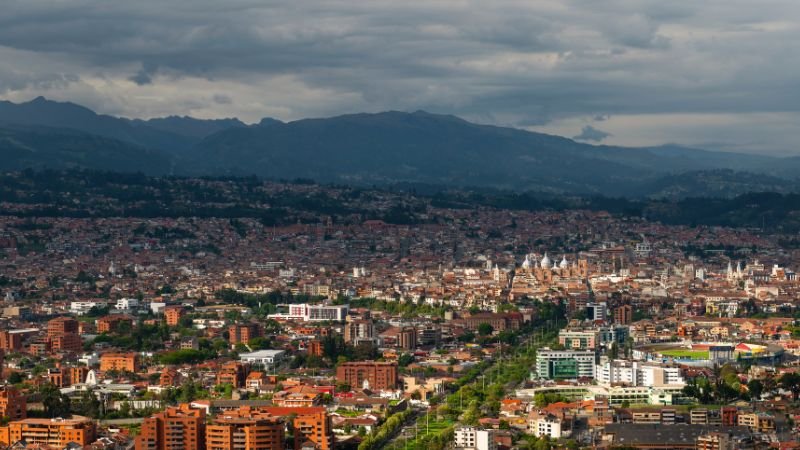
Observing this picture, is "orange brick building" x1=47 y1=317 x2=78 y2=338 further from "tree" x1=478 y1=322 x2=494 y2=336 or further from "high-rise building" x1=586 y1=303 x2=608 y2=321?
"high-rise building" x1=586 y1=303 x2=608 y2=321

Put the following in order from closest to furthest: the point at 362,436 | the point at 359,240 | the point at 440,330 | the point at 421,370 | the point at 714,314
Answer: the point at 362,436
the point at 421,370
the point at 440,330
the point at 714,314
the point at 359,240

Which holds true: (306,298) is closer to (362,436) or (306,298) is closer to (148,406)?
(148,406)

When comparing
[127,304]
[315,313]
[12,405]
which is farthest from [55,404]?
[127,304]

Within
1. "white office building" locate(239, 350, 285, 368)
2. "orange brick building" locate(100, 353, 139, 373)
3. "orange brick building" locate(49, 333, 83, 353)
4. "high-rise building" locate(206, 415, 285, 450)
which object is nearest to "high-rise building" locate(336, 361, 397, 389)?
"white office building" locate(239, 350, 285, 368)

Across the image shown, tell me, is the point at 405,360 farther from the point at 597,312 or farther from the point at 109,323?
the point at 597,312

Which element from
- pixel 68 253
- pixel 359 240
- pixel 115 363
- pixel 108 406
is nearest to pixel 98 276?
pixel 68 253
